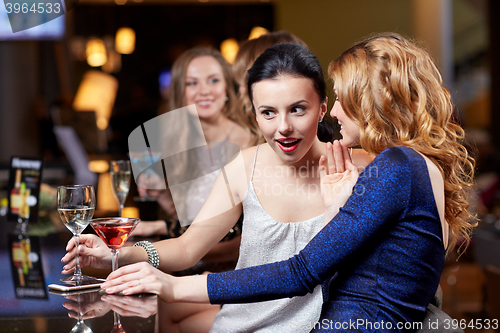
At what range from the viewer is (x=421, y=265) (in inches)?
41.0

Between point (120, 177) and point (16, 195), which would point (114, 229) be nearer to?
point (120, 177)

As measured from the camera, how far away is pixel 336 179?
1.22 metres

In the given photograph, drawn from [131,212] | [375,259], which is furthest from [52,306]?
[131,212]

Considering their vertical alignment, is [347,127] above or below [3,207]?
above

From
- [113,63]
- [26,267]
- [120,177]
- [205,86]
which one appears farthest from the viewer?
[113,63]

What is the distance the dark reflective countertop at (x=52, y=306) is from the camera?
957 millimetres

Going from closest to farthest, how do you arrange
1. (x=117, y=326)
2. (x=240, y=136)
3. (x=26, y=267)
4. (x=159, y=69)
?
(x=117, y=326) → (x=26, y=267) → (x=240, y=136) → (x=159, y=69)

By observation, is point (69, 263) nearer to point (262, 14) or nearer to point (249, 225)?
point (249, 225)

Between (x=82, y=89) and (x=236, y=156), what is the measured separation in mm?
6375

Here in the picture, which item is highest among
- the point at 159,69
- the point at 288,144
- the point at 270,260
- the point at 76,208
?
the point at 159,69

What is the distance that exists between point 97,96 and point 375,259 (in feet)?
22.9

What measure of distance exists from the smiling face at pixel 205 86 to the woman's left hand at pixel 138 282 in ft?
4.10

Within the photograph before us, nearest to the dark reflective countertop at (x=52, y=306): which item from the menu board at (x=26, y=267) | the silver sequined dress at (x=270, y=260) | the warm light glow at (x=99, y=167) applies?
the menu board at (x=26, y=267)

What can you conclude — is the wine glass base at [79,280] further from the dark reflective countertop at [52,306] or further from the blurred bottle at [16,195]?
the blurred bottle at [16,195]
